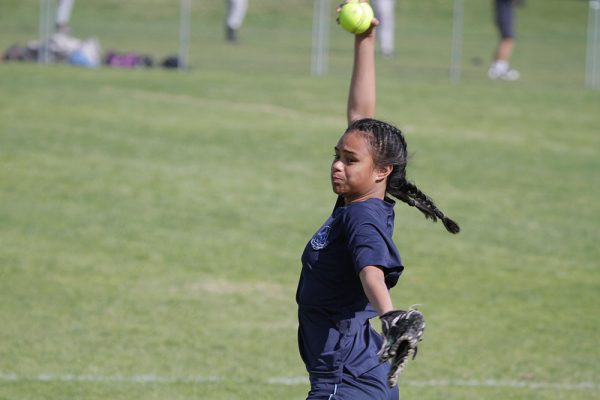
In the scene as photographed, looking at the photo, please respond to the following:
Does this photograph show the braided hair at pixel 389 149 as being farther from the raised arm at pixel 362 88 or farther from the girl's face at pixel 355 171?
the raised arm at pixel 362 88

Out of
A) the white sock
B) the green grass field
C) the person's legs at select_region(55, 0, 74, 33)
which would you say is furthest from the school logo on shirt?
the white sock

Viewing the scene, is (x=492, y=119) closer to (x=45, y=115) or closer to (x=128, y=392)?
(x=45, y=115)

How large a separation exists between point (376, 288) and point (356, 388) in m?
0.61

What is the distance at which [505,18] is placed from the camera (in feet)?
70.8

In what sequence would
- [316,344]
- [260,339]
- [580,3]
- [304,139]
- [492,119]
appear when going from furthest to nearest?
1. [580,3]
2. [492,119]
3. [304,139]
4. [260,339]
5. [316,344]

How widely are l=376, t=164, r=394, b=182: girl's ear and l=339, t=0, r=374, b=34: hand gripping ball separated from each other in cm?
108

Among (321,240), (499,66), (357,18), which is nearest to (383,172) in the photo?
(321,240)

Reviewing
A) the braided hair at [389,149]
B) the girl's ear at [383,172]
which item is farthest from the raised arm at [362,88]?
the girl's ear at [383,172]

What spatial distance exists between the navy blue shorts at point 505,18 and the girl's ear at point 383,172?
59.2 ft

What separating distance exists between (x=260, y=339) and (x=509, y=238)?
485 centimetres

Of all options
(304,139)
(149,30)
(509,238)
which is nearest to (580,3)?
(149,30)

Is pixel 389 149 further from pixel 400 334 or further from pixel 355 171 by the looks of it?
pixel 400 334

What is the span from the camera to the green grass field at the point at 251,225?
767cm

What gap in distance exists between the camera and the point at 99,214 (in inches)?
489
